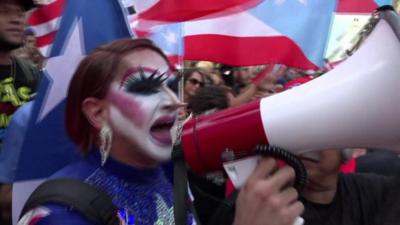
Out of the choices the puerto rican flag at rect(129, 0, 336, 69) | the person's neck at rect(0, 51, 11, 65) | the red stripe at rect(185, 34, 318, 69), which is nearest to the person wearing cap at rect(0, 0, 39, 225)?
the person's neck at rect(0, 51, 11, 65)

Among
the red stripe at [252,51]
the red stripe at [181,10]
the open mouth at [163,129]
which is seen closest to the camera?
the open mouth at [163,129]

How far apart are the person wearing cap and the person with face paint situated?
1110 mm

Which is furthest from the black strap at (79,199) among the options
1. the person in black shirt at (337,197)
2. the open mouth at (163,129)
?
the person in black shirt at (337,197)

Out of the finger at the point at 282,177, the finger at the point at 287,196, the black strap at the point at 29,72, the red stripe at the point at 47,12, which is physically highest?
the finger at the point at 282,177

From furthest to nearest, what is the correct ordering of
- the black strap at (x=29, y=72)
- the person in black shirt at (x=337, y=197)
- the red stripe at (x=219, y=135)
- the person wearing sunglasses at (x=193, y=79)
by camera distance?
the person wearing sunglasses at (x=193, y=79), the black strap at (x=29, y=72), the person in black shirt at (x=337, y=197), the red stripe at (x=219, y=135)

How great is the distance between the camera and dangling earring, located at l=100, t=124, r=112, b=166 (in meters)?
1.66

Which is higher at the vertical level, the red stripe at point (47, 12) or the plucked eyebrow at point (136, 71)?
the plucked eyebrow at point (136, 71)

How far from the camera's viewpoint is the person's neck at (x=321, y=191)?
2.20 m

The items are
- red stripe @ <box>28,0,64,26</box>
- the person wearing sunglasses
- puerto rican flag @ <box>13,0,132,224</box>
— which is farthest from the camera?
the person wearing sunglasses

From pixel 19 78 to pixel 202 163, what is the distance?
5.11ft

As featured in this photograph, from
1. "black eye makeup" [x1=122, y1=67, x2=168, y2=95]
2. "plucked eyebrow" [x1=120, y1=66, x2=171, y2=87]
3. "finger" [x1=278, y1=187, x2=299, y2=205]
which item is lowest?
"finger" [x1=278, y1=187, x2=299, y2=205]

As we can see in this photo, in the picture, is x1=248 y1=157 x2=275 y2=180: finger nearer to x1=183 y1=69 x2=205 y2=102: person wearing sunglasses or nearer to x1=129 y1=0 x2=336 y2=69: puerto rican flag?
x1=129 y1=0 x2=336 y2=69: puerto rican flag

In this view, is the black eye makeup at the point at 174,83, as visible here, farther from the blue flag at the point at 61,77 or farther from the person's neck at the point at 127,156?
the blue flag at the point at 61,77

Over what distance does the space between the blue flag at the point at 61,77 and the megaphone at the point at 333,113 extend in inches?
33.9
